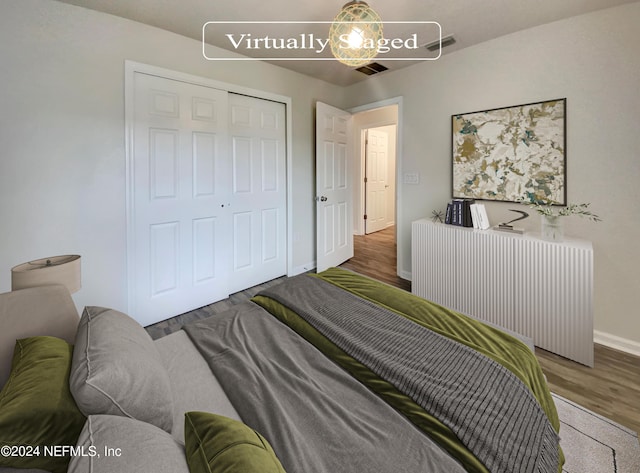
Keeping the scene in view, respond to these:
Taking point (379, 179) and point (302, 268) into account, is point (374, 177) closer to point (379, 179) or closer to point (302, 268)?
point (379, 179)

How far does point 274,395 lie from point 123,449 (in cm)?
45

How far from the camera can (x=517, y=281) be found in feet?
7.52

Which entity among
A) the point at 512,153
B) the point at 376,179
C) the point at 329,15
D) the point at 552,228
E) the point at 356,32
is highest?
the point at 329,15

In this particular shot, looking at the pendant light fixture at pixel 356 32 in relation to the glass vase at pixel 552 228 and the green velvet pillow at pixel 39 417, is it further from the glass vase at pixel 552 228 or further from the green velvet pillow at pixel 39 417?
the green velvet pillow at pixel 39 417

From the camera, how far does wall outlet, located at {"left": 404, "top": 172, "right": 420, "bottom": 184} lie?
11.2 feet

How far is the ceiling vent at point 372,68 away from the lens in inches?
131

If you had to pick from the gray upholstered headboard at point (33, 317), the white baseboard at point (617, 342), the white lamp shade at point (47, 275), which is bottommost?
the white baseboard at point (617, 342)

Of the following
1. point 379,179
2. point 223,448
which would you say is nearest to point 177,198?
point 223,448

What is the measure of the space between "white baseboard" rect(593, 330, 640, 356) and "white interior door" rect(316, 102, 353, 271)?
2580 mm

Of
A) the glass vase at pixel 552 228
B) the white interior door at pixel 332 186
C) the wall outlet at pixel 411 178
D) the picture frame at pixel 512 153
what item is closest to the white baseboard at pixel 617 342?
the glass vase at pixel 552 228

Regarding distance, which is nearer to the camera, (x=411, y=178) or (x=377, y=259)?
(x=411, y=178)

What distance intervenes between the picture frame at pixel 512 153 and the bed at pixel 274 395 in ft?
5.84

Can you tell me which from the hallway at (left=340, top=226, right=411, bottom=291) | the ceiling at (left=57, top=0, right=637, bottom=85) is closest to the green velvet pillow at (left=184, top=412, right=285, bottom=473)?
the ceiling at (left=57, top=0, right=637, bottom=85)

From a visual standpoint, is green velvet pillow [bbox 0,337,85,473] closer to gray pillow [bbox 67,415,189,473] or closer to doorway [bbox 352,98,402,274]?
gray pillow [bbox 67,415,189,473]
